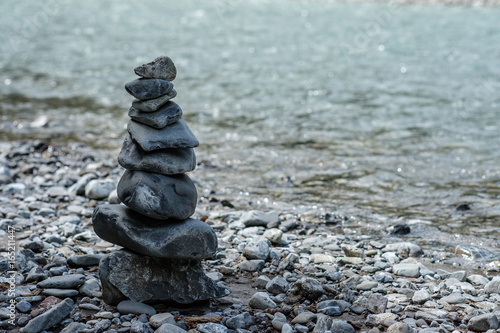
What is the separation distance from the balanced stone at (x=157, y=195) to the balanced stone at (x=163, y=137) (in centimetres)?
29

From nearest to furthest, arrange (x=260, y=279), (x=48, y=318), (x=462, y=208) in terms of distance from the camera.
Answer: (x=48, y=318), (x=260, y=279), (x=462, y=208)

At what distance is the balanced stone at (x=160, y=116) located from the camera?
591 centimetres

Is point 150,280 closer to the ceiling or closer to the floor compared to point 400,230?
closer to the ceiling

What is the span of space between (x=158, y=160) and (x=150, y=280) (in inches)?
44.0

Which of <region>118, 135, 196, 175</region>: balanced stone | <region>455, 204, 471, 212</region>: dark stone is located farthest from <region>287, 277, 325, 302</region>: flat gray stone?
<region>455, 204, 471, 212</region>: dark stone

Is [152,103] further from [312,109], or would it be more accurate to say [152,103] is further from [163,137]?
[312,109]

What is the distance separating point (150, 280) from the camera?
19.1ft

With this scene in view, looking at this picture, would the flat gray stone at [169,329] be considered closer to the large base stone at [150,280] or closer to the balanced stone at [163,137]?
the large base stone at [150,280]

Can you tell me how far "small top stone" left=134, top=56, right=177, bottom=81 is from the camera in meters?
5.89

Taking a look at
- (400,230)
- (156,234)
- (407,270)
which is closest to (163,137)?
(156,234)

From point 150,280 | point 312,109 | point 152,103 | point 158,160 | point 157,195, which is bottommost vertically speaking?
point 150,280

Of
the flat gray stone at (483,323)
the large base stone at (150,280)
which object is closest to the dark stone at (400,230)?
the flat gray stone at (483,323)

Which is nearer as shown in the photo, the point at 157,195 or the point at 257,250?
the point at 157,195

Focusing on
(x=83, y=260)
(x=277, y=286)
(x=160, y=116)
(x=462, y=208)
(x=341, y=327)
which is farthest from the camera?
(x=462, y=208)
